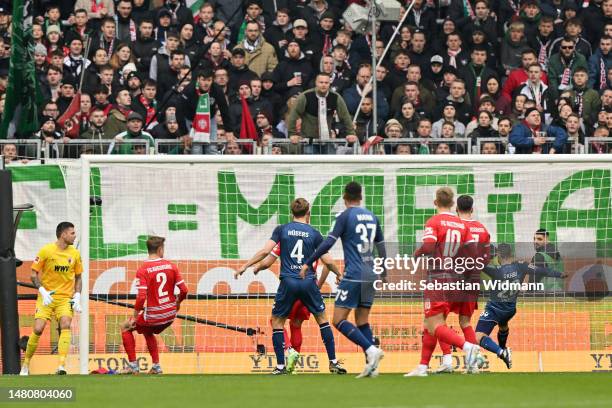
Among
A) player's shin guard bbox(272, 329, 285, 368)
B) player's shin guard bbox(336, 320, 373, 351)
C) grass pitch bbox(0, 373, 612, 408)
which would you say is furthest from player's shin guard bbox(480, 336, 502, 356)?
player's shin guard bbox(272, 329, 285, 368)

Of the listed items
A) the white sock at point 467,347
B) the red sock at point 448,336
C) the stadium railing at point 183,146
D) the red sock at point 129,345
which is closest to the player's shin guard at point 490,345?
the red sock at point 448,336

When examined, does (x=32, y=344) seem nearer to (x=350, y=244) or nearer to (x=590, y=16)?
(x=350, y=244)

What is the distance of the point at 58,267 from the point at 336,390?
629cm

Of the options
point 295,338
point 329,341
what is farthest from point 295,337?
point 329,341

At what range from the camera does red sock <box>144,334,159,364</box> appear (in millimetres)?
17438

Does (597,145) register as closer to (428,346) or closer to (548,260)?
(548,260)

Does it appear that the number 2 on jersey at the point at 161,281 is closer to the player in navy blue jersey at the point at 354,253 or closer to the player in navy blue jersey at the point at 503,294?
the player in navy blue jersey at the point at 354,253

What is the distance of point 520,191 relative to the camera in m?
18.9

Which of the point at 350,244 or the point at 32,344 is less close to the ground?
the point at 350,244

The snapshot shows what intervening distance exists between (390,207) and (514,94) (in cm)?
414

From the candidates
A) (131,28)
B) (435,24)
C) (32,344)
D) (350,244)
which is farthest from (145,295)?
(435,24)

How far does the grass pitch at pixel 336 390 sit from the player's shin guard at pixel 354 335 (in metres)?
0.38

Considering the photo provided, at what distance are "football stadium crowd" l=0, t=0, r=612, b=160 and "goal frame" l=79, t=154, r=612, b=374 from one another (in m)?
1.22

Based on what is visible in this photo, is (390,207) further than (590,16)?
No
